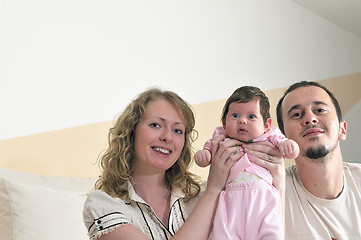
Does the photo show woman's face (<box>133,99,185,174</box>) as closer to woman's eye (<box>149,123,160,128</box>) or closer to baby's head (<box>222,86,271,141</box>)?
woman's eye (<box>149,123,160,128</box>)

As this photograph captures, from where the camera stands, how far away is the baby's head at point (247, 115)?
1591 millimetres

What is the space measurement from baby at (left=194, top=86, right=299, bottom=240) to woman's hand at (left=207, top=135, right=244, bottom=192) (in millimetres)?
19

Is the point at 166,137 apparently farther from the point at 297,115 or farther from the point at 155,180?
the point at 297,115

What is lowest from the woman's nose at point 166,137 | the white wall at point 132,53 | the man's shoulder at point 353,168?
the man's shoulder at point 353,168

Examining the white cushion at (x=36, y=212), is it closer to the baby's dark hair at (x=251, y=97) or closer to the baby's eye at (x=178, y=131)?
the baby's eye at (x=178, y=131)

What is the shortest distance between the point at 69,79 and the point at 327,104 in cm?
136

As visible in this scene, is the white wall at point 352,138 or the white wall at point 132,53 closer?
the white wall at point 132,53

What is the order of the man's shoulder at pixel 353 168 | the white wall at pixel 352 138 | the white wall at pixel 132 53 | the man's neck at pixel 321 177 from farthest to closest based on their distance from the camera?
the white wall at pixel 352 138 → the white wall at pixel 132 53 → the man's shoulder at pixel 353 168 → the man's neck at pixel 321 177

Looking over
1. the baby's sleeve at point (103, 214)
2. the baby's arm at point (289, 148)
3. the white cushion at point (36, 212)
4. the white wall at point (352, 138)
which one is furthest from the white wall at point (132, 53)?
the baby's arm at point (289, 148)

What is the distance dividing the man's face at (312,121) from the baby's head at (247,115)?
35 centimetres

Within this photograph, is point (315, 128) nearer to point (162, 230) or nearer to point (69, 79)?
point (162, 230)

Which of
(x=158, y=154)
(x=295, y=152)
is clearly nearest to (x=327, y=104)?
(x=295, y=152)

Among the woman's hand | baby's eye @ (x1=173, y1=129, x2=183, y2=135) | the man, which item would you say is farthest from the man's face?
baby's eye @ (x1=173, y1=129, x2=183, y2=135)

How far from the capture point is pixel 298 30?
13.3ft
